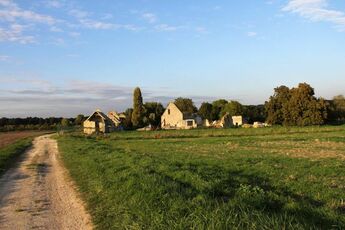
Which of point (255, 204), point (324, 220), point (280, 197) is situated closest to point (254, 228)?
point (324, 220)

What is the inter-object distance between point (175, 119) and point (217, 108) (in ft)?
94.2

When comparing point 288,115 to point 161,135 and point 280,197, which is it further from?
point 280,197

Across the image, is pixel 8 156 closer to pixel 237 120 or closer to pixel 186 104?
pixel 237 120

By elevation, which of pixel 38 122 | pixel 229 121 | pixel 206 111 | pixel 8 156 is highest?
pixel 206 111

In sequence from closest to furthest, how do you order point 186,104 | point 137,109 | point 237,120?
1. point 137,109
2. point 237,120
3. point 186,104

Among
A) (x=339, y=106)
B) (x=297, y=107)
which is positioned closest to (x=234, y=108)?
(x=339, y=106)

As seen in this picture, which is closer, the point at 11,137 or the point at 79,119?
the point at 11,137

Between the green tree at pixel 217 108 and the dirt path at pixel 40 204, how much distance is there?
113271mm

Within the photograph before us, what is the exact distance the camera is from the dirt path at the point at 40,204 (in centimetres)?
953

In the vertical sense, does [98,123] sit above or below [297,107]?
below

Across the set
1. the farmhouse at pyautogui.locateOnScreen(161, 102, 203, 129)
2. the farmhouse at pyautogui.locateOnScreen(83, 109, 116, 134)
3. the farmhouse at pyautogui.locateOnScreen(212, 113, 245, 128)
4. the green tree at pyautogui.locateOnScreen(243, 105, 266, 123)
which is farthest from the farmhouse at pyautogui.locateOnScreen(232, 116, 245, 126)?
the farmhouse at pyautogui.locateOnScreen(83, 109, 116, 134)

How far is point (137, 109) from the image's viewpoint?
4149 inches

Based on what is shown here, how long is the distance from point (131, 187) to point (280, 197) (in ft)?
13.3

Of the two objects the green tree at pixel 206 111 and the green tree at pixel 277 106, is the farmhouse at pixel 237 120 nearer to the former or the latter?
the green tree at pixel 206 111
